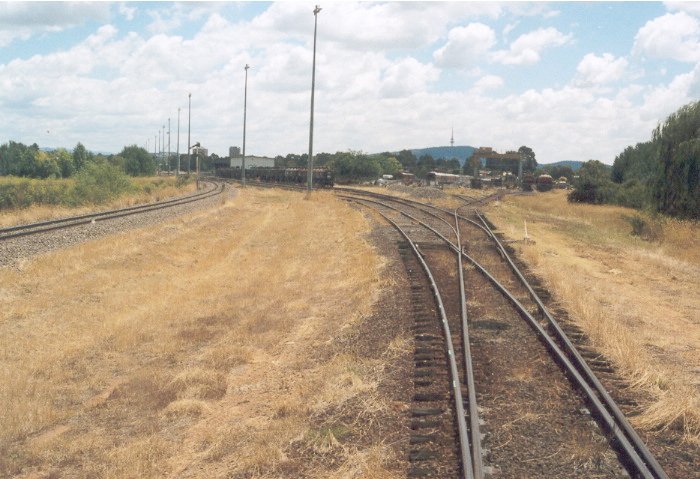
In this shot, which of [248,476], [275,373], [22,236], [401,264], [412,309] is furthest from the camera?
[22,236]

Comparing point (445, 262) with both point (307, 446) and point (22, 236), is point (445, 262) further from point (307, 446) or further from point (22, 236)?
point (22, 236)

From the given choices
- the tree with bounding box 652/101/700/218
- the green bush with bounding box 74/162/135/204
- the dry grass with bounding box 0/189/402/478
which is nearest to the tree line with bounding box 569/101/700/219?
the tree with bounding box 652/101/700/218

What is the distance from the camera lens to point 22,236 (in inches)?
740

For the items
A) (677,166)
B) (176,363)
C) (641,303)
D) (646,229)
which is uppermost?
(677,166)

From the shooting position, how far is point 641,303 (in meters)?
13.6

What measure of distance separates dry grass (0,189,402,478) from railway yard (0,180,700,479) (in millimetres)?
39

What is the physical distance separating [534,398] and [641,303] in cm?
769

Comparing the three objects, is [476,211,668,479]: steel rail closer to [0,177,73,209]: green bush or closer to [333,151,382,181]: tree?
[0,177,73,209]: green bush

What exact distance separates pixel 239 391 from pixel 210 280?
8.52 metres

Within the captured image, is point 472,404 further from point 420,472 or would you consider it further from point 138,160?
point 138,160

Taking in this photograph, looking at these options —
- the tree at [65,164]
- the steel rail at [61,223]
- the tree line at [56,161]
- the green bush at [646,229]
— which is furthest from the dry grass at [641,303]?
the tree at [65,164]

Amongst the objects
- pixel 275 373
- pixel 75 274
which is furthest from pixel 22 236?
pixel 275 373

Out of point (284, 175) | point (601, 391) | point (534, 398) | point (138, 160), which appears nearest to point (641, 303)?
point (601, 391)

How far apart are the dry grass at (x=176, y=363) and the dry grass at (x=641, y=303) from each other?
3192mm
